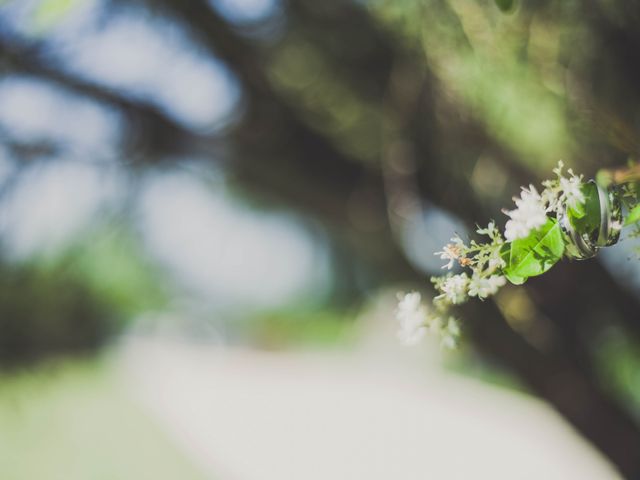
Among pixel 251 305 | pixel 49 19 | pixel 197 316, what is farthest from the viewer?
pixel 251 305

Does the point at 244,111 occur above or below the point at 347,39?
below

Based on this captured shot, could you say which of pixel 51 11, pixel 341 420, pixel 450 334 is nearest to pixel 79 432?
pixel 341 420

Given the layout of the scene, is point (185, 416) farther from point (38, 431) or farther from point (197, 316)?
point (38, 431)

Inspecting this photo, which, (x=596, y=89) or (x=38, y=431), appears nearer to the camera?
(x=596, y=89)

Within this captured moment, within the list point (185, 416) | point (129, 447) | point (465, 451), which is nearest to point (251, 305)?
point (185, 416)

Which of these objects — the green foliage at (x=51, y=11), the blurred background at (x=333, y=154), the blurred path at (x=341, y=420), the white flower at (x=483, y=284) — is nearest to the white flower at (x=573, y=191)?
the white flower at (x=483, y=284)

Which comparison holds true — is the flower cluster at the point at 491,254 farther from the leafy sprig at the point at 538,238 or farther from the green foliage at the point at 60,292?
the green foliage at the point at 60,292

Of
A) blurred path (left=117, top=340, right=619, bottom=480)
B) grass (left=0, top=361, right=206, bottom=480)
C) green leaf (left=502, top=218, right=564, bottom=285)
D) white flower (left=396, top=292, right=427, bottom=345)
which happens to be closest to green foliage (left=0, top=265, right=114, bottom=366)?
grass (left=0, top=361, right=206, bottom=480)

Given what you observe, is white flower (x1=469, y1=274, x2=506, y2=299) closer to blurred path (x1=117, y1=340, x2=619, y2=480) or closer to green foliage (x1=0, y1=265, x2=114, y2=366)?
green foliage (x1=0, y1=265, x2=114, y2=366)
